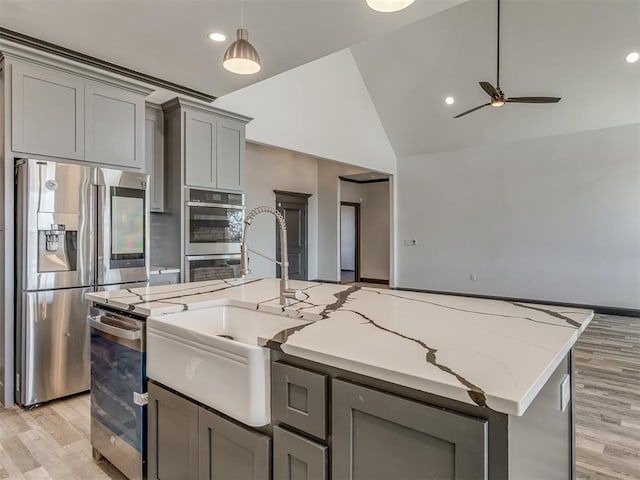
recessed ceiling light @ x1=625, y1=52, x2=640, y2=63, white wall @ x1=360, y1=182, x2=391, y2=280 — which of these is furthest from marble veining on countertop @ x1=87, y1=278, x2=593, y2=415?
white wall @ x1=360, y1=182, x2=391, y2=280

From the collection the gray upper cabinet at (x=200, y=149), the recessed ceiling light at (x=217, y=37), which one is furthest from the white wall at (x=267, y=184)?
the recessed ceiling light at (x=217, y=37)

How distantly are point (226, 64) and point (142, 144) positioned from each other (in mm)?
1799

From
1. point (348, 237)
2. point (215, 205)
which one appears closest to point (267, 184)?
point (215, 205)

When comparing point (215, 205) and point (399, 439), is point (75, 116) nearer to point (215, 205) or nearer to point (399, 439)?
point (215, 205)

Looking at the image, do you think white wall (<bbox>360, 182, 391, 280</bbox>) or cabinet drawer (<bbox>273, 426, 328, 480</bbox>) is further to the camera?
white wall (<bbox>360, 182, 391, 280</bbox>)

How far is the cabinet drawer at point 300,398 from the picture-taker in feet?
3.39

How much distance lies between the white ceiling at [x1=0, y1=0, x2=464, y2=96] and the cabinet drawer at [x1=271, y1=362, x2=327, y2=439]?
2276mm

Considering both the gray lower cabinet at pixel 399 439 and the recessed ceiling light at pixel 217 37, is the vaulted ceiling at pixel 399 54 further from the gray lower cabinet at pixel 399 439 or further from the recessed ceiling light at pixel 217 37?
the gray lower cabinet at pixel 399 439

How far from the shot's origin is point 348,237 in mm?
11000

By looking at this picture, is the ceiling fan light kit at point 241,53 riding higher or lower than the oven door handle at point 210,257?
higher

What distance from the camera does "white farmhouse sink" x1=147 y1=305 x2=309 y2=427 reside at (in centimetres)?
117

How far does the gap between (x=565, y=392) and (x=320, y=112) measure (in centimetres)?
543

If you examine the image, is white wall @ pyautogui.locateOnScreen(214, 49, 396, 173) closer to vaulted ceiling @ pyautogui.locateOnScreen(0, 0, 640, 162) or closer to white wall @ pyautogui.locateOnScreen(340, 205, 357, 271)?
vaulted ceiling @ pyautogui.locateOnScreen(0, 0, 640, 162)

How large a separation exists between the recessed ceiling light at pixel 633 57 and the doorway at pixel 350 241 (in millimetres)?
5958
